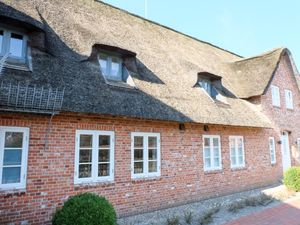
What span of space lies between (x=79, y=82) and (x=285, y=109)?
46.1 feet

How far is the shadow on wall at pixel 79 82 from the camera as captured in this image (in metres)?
6.70

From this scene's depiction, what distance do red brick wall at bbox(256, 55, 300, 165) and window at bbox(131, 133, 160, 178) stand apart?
8.23 meters

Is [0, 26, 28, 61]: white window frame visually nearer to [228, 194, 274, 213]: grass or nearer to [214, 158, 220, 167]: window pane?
[228, 194, 274, 213]: grass

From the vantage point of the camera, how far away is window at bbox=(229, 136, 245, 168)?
1222 cm

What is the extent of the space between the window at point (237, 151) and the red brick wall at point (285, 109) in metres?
3.07

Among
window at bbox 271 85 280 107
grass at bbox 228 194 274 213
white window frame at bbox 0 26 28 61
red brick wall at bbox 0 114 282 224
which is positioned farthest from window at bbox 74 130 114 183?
window at bbox 271 85 280 107

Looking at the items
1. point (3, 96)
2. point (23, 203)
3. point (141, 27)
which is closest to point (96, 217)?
point (23, 203)

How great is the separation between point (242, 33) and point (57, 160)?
1636 cm

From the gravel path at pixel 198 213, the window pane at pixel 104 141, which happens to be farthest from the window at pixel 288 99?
the window pane at pixel 104 141

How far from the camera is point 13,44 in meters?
7.10

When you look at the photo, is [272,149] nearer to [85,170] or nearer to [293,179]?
[293,179]

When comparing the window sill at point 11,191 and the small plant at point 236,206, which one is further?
the small plant at point 236,206

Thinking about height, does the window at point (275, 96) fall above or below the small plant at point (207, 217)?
above

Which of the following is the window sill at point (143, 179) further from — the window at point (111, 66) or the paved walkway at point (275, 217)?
the window at point (111, 66)
